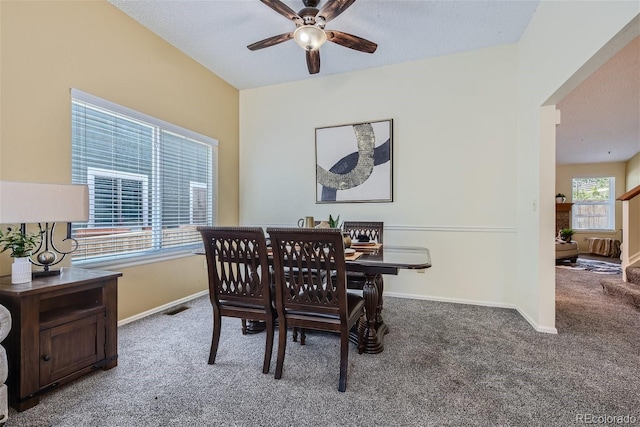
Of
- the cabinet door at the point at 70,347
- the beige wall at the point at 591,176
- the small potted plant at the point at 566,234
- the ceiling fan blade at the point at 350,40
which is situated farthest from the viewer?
the beige wall at the point at 591,176

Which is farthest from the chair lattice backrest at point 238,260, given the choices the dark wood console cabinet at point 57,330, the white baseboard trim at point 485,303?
the white baseboard trim at point 485,303

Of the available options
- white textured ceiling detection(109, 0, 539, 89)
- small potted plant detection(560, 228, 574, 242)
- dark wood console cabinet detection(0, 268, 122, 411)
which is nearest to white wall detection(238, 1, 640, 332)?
white textured ceiling detection(109, 0, 539, 89)

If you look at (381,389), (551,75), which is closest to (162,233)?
(381,389)

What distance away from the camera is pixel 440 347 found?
2.19 m

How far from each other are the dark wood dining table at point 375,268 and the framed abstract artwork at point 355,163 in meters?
1.34

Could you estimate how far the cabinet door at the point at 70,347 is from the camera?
158cm

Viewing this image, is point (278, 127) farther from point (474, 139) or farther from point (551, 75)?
point (551, 75)

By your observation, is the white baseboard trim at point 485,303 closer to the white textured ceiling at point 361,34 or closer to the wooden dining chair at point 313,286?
the wooden dining chair at point 313,286

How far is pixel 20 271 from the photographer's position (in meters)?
1.67

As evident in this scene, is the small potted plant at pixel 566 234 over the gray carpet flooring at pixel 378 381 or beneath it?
over

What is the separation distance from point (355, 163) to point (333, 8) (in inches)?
71.5

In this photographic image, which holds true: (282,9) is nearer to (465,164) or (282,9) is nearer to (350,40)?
(350,40)

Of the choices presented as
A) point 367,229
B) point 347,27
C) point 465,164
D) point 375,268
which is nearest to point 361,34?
point 347,27

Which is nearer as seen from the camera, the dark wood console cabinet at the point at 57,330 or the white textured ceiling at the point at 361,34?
the dark wood console cabinet at the point at 57,330
